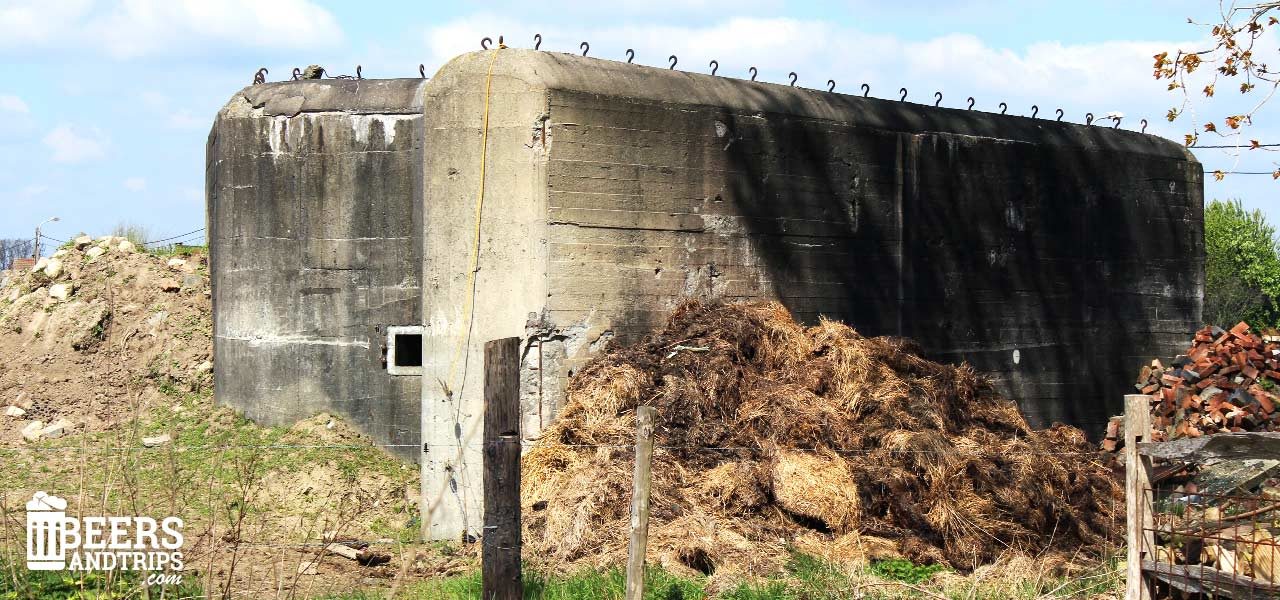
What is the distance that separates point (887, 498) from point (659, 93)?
3997 mm

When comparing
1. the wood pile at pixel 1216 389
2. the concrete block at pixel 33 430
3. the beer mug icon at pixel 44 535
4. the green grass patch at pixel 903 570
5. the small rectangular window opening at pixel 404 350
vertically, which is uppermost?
the small rectangular window opening at pixel 404 350

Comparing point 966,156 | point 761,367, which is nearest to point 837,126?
point 966,156

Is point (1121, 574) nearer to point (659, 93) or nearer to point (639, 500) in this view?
point (639, 500)

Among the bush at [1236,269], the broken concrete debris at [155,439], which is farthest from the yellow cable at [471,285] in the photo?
the bush at [1236,269]

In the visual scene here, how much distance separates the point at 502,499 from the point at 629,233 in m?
3.80

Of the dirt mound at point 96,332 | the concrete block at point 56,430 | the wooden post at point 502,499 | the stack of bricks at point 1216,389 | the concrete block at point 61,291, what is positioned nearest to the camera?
the wooden post at point 502,499

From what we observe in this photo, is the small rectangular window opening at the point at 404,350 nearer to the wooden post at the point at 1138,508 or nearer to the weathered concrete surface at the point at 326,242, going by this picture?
the weathered concrete surface at the point at 326,242

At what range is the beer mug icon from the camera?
6.78m

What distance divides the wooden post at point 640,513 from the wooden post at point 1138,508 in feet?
8.05

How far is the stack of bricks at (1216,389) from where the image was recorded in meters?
12.1

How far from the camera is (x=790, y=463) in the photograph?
8.85 meters

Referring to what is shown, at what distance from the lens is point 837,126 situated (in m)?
11.6

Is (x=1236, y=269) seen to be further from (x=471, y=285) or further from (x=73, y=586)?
(x=73, y=586)

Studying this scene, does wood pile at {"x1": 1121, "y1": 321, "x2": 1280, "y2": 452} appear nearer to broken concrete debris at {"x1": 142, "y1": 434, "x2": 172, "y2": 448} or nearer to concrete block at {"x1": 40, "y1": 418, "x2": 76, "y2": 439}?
broken concrete debris at {"x1": 142, "y1": 434, "x2": 172, "y2": 448}
